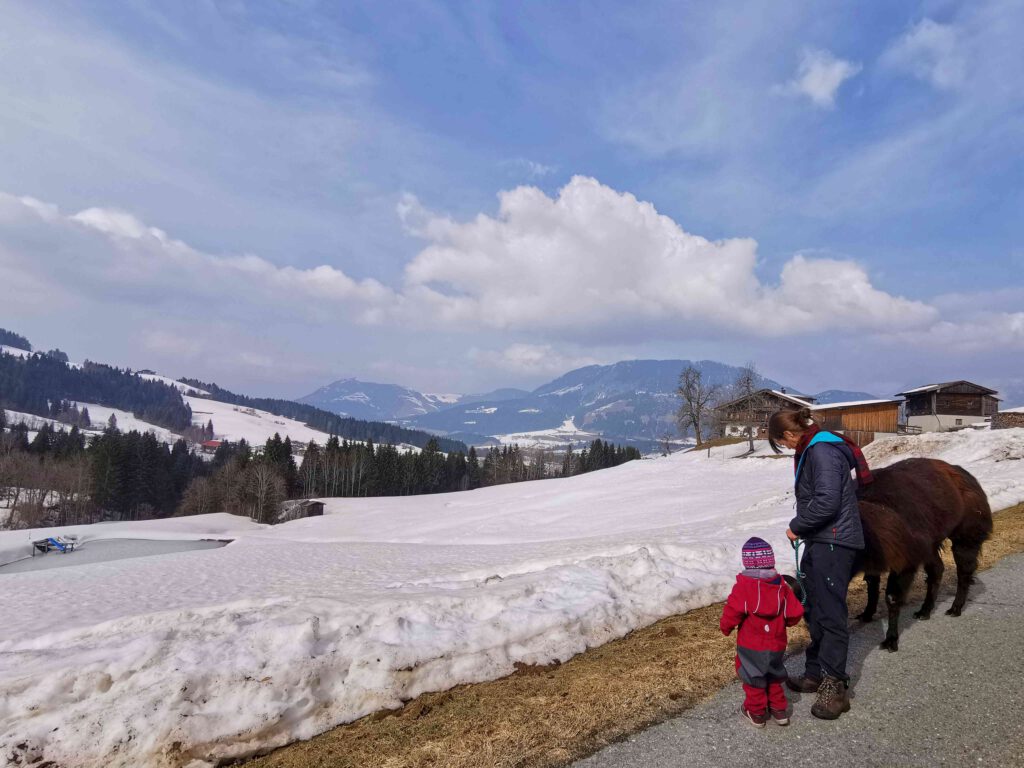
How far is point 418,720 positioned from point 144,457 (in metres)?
112

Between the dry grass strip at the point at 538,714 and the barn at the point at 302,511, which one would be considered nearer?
the dry grass strip at the point at 538,714

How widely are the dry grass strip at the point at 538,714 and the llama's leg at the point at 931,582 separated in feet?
5.52

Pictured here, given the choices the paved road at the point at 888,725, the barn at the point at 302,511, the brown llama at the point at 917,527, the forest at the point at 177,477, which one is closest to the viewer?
the paved road at the point at 888,725

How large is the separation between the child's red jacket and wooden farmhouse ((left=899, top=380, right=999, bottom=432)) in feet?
216

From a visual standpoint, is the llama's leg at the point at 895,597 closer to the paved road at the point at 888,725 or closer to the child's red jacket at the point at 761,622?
the paved road at the point at 888,725

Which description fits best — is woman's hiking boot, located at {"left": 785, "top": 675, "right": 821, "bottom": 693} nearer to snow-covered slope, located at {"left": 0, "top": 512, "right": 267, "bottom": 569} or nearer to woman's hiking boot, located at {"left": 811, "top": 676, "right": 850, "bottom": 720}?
woman's hiking boot, located at {"left": 811, "top": 676, "right": 850, "bottom": 720}

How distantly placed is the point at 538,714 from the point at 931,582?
506cm

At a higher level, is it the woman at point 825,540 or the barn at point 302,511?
the woman at point 825,540

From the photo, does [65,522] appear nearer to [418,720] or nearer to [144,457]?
[144,457]

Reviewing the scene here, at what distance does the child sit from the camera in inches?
167

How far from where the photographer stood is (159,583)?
21938 millimetres

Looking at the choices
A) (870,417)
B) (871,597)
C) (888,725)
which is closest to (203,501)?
(870,417)

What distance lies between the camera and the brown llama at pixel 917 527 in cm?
538

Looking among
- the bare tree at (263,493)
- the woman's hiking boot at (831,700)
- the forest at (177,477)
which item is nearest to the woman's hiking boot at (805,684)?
the woman's hiking boot at (831,700)
